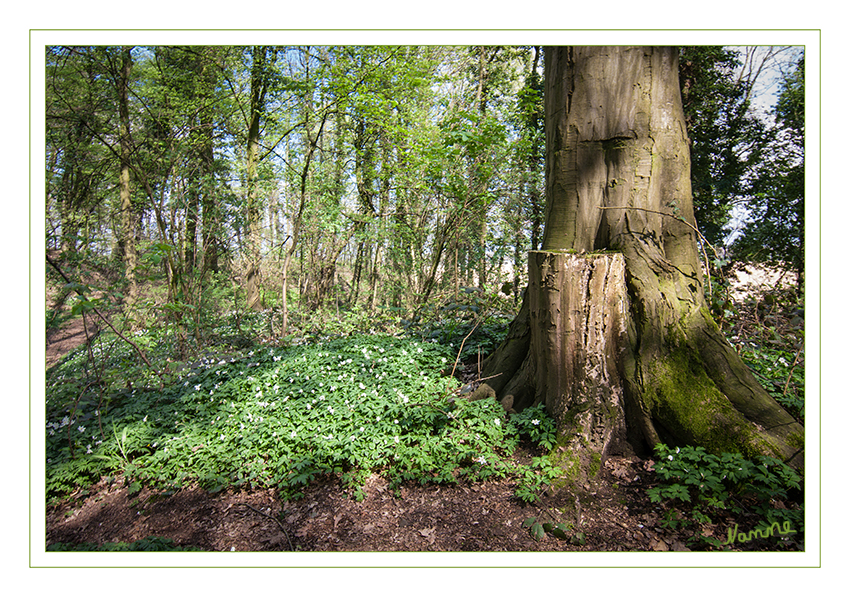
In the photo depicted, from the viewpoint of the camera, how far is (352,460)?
2.58 meters

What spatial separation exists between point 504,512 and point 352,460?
3.46ft

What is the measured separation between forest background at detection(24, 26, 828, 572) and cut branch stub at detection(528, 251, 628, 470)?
232 centimetres

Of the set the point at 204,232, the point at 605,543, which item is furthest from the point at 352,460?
the point at 204,232

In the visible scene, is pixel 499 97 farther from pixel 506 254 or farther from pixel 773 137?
pixel 773 137

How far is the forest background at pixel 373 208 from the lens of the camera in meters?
5.43

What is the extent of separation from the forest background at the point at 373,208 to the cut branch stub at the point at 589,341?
7.61 ft

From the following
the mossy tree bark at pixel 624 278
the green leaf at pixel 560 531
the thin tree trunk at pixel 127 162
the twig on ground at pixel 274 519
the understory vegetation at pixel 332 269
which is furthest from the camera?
the thin tree trunk at pixel 127 162

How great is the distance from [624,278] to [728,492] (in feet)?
4.37

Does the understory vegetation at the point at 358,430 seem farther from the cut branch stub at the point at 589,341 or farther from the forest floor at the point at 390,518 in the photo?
the cut branch stub at the point at 589,341

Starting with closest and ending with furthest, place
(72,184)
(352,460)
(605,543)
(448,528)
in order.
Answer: (605,543), (448,528), (352,460), (72,184)

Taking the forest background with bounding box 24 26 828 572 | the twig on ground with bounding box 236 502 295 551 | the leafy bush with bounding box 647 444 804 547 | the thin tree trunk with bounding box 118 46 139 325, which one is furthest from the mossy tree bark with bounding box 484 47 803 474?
the thin tree trunk with bounding box 118 46 139 325

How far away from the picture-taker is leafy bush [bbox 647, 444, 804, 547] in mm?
1870

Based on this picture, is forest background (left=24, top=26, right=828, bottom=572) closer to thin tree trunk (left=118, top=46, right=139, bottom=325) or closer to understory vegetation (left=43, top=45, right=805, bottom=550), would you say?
understory vegetation (left=43, top=45, right=805, bottom=550)

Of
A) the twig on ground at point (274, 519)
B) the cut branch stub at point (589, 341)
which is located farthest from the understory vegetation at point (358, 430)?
the cut branch stub at point (589, 341)
